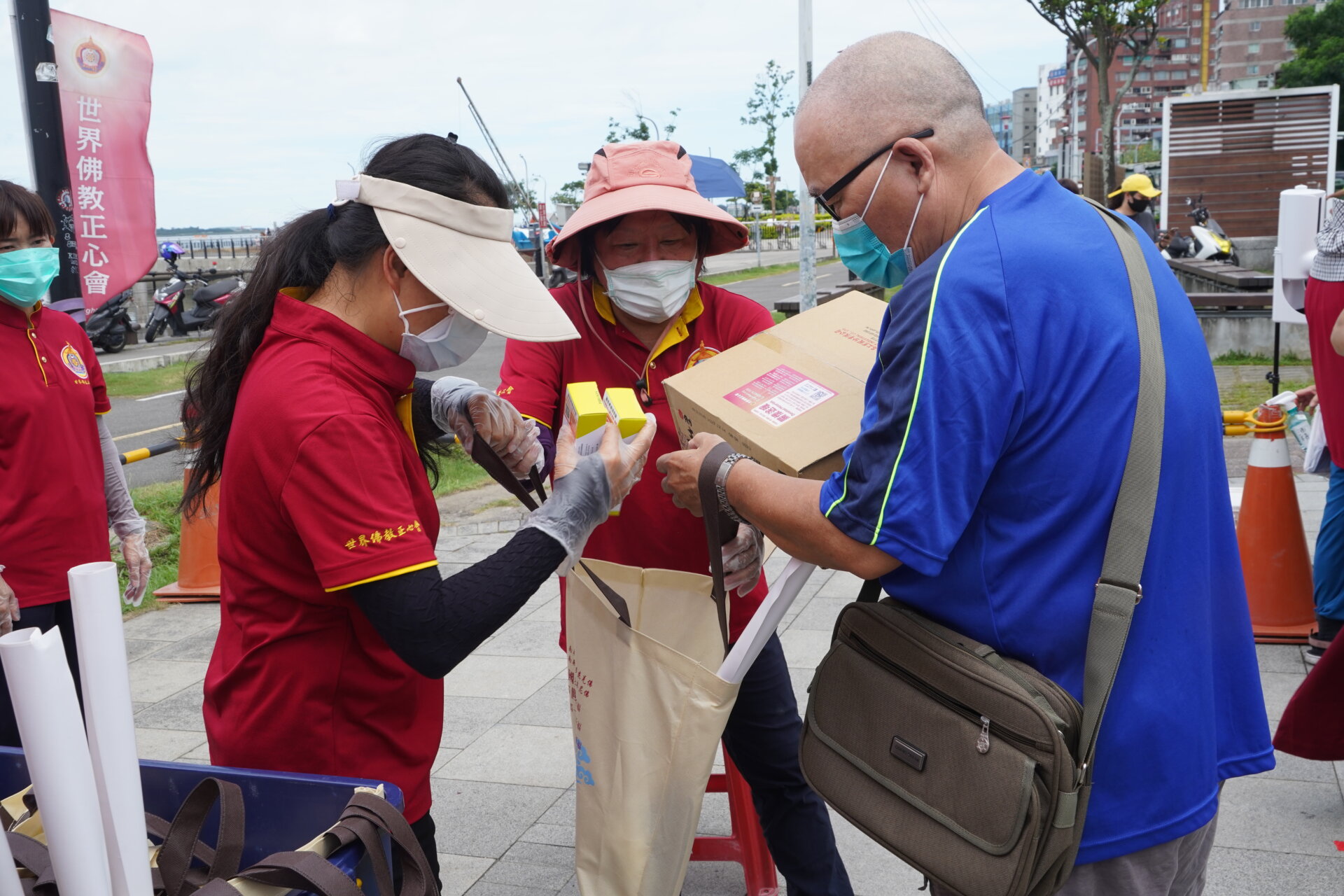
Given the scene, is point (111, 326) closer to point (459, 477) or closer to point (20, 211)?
point (459, 477)

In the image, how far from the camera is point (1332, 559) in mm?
3971

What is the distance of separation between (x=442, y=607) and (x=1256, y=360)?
35.7 feet

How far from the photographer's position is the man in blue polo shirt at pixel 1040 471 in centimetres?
149

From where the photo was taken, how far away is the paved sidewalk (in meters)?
2.98

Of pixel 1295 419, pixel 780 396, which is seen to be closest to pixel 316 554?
pixel 780 396

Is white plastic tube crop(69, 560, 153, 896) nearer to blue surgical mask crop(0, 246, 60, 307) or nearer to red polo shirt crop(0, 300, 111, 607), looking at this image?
red polo shirt crop(0, 300, 111, 607)

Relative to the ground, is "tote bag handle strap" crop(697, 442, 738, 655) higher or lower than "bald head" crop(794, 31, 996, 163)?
lower

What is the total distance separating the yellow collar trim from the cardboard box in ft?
1.09

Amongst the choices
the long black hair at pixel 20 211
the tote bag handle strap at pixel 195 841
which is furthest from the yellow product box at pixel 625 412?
the long black hair at pixel 20 211

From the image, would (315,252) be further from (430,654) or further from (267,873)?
(267,873)

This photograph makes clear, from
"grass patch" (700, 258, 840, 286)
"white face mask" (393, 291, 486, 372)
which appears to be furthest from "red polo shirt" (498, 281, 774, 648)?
"grass patch" (700, 258, 840, 286)

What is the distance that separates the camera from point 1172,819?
1.58m

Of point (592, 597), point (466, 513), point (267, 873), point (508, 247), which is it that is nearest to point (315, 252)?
point (508, 247)

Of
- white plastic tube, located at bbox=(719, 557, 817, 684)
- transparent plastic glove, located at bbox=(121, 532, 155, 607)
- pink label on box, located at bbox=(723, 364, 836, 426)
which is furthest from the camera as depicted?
transparent plastic glove, located at bbox=(121, 532, 155, 607)
